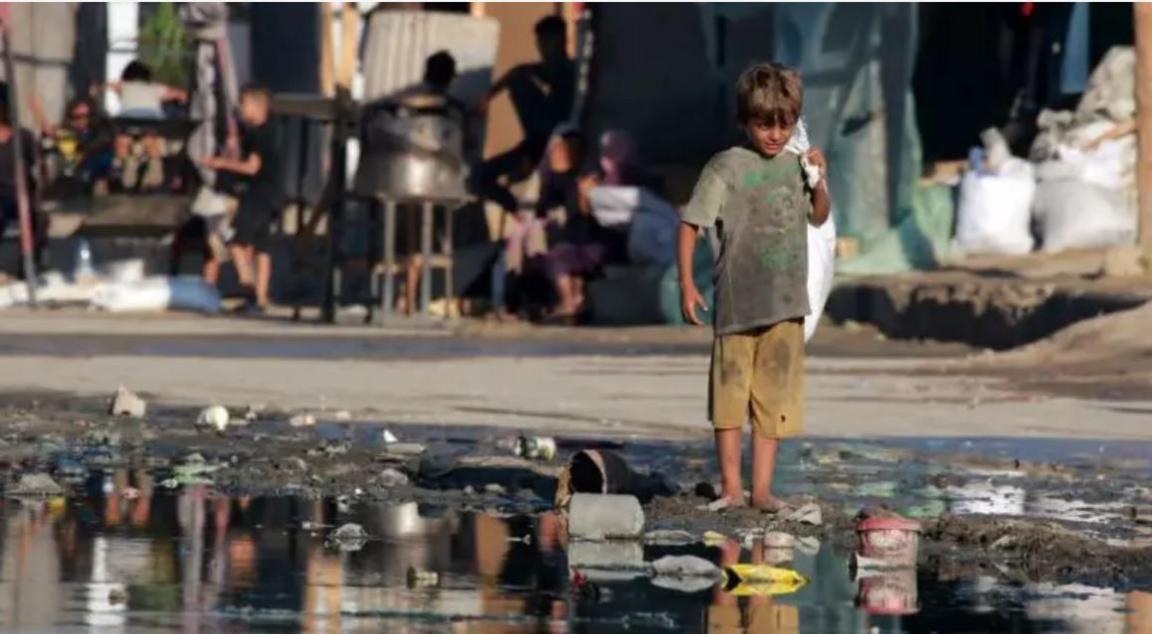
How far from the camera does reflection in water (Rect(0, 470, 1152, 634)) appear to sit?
7051 mm

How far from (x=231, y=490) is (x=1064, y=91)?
55.2 ft

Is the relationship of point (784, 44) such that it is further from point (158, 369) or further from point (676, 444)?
point (676, 444)

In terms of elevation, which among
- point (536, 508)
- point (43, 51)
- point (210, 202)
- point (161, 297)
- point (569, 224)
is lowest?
point (536, 508)

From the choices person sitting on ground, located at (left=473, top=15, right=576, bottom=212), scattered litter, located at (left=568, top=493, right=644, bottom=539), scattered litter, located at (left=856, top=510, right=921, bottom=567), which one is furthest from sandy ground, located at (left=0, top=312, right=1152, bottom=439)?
scattered litter, located at (left=856, top=510, right=921, bottom=567)

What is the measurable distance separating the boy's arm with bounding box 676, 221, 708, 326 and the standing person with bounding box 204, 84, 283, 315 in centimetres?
1604

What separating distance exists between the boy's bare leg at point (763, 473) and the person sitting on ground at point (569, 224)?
13.6 meters

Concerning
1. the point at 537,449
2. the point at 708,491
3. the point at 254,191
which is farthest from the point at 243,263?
the point at 708,491

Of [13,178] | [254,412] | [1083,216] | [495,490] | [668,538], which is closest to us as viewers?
[668,538]

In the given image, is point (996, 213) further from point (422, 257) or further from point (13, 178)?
point (13, 178)

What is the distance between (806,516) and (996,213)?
14.6 meters

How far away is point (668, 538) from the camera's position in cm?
905

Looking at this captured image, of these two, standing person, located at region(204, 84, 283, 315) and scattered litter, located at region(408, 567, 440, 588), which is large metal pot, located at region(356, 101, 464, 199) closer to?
standing person, located at region(204, 84, 283, 315)

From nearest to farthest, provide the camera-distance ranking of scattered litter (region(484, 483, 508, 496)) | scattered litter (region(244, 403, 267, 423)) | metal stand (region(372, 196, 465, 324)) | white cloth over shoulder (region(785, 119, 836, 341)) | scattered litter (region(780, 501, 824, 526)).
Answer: scattered litter (region(780, 501, 824, 526)) < white cloth over shoulder (region(785, 119, 836, 341)) < scattered litter (region(484, 483, 508, 496)) < scattered litter (region(244, 403, 267, 423)) < metal stand (region(372, 196, 465, 324))

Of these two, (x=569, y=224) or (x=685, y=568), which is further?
(x=569, y=224)
